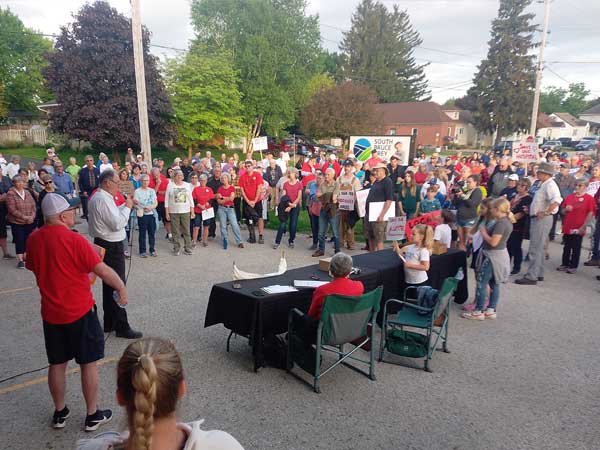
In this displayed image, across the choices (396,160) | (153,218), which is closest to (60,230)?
(153,218)

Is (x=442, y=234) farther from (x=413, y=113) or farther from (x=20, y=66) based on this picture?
(x=413, y=113)

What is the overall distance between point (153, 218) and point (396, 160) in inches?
260

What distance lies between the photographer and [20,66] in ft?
157

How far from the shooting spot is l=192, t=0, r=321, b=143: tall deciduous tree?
1490 inches

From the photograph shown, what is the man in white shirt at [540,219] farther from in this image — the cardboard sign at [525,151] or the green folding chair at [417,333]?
the cardboard sign at [525,151]

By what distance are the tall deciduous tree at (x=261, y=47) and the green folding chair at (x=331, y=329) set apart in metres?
34.7

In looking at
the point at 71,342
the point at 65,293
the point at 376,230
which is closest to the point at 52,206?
the point at 65,293

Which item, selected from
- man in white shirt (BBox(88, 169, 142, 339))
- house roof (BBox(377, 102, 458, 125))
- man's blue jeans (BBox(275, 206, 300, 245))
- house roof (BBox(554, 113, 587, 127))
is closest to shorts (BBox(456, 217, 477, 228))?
man's blue jeans (BBox(275, 206, 300, 245))

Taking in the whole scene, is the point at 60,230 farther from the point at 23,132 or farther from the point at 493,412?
the point at 23,132

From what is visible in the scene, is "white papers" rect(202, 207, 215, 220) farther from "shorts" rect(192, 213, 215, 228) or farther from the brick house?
the brick house

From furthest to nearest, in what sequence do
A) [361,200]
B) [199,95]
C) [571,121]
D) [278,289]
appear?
[571,121]
[199,95]
[361,200]
[278,289]

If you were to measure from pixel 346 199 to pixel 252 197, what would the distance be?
240cm

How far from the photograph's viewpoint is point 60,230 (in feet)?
10.7

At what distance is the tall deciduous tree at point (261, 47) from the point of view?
37844 millimetres
